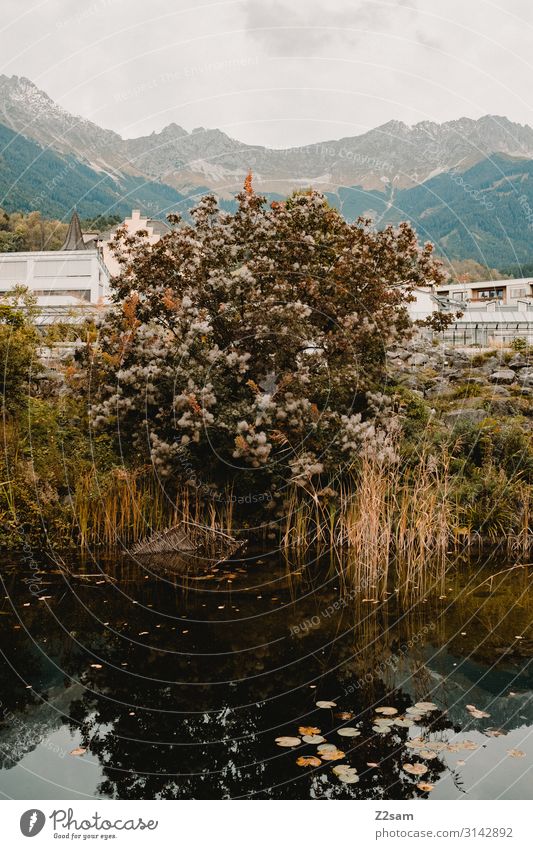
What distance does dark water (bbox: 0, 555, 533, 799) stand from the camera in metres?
4.84

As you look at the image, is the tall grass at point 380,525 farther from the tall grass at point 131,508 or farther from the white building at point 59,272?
the white building at point 59,272

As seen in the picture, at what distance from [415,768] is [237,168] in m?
39.9

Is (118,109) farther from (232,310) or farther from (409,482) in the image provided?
(409,482)

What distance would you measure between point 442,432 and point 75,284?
18.8 metres

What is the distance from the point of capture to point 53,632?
7.30 meters

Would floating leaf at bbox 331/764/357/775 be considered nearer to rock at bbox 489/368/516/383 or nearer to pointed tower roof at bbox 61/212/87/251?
rock at bbox 489/368/516/383

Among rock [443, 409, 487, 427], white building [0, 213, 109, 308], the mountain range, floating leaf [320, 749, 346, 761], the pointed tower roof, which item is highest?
the mountain range

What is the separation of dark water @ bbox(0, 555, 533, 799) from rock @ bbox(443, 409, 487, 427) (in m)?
4.36

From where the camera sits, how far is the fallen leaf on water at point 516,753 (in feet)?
16.7

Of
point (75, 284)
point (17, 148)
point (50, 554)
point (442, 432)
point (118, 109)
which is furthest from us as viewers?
point (17, 148)

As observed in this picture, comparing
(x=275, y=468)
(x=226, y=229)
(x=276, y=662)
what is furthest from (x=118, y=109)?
(x=276, y=662)

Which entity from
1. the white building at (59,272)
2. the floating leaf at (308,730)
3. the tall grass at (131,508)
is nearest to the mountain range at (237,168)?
the white building at (59,272)

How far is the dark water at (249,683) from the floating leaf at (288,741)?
6 centimetres

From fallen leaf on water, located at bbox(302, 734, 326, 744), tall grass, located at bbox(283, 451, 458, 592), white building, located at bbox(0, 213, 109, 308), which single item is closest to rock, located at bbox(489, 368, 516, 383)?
tall grass, located at bbox(283, 451, 458, 592)
